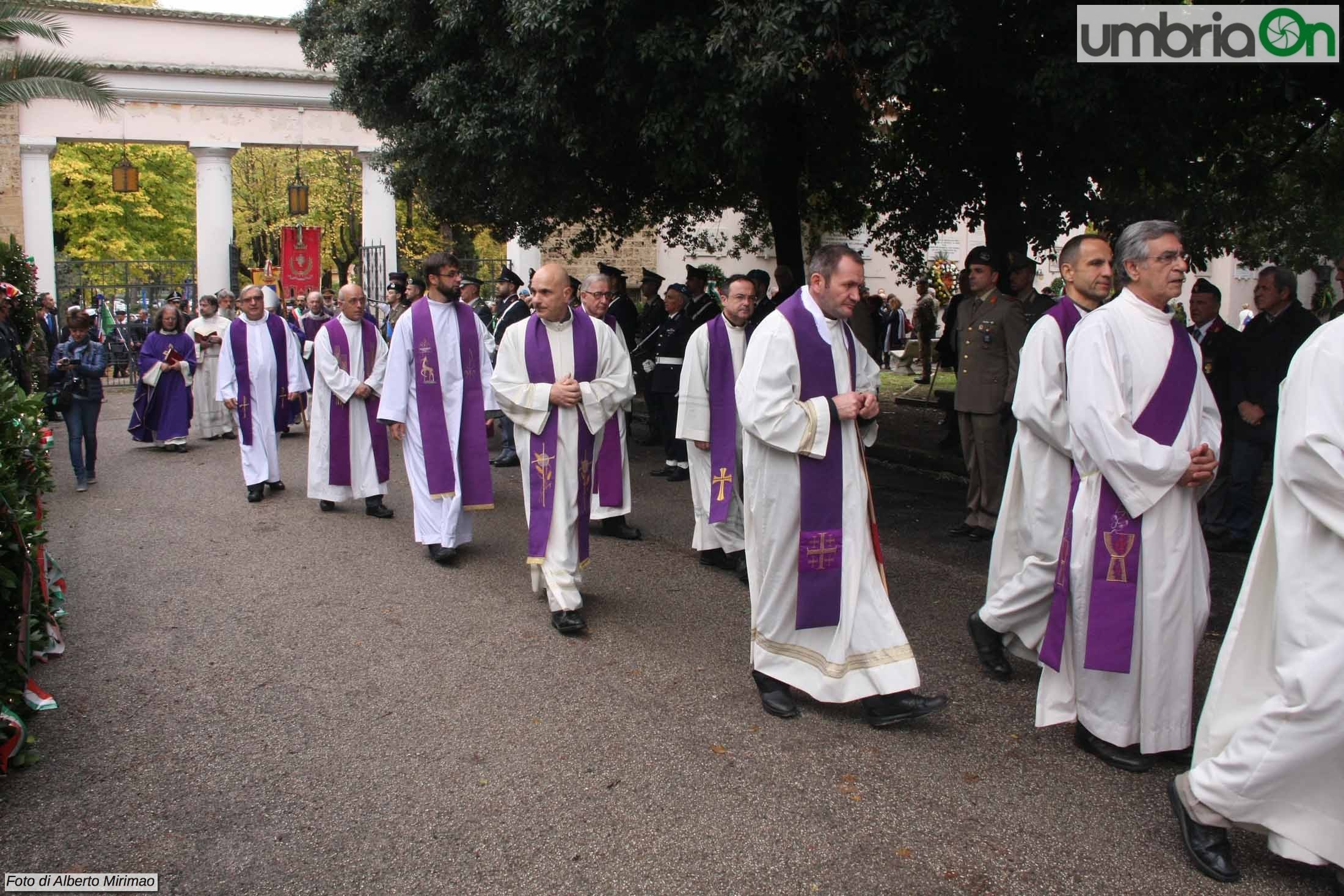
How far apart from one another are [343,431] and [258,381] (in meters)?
1.75

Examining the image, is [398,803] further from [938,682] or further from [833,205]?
[833,205]

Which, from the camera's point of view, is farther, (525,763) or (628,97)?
(628,97)

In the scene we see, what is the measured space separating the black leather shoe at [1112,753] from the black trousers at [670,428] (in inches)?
287

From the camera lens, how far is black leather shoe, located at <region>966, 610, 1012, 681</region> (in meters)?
5.57

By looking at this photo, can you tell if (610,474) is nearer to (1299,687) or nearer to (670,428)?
(670,428)

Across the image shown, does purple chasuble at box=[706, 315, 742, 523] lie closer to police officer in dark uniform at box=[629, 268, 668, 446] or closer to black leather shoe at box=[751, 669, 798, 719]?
black leather shoe at box=[751, 669, 798, 719]

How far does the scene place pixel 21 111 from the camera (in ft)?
80.7

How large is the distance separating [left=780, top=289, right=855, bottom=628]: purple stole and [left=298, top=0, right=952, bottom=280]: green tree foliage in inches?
126

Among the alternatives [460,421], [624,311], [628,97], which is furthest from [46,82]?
[460,421]

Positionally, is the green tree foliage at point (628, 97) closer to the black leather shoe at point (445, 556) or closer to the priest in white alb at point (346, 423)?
the priest in white alb at point (346, 423)

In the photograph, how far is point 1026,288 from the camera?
9688 mm

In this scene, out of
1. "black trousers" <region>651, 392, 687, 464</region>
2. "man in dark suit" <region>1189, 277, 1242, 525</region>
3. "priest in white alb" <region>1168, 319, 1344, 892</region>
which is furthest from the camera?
"black trousers" <region>651, 392, 687, 464</region>

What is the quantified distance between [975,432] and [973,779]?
196 inches

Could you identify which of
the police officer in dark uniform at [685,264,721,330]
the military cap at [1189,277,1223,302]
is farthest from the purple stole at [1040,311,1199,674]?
the police officer in dark uniform at [685,264,721,330]
